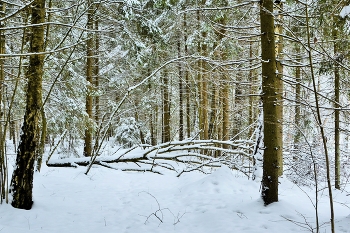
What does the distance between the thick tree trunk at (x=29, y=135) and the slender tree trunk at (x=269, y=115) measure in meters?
3.93

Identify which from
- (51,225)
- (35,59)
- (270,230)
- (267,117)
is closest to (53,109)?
(35,59)

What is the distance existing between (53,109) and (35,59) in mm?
5340

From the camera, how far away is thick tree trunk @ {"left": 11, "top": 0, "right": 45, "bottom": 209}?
4.55 metres

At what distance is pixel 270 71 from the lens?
470 cm

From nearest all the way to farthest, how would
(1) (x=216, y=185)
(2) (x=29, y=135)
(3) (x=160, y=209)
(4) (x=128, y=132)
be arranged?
(2) (x=29, y=135)
(3) (x=160, y=209)
(1) (x=216, y=185)
(4) (x=128, y=132)

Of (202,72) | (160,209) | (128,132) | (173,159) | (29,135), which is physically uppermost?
(202,72)

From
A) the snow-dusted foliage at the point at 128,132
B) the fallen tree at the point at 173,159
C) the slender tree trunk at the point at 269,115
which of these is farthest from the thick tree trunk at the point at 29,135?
the snow-dusted foliage at the point at 128,132

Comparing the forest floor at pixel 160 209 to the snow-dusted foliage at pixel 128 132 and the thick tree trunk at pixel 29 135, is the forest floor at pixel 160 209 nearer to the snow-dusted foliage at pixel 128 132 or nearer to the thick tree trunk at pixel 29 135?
the thick tree trunk at pixel 29 135

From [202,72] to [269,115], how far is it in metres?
2.48

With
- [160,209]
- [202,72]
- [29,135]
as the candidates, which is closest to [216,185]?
[160,209]

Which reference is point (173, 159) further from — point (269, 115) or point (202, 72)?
point (269, 115)

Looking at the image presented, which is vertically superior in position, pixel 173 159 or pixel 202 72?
pixel 202 72

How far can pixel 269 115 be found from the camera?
4.60 meters

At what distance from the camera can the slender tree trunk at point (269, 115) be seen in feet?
15.1
